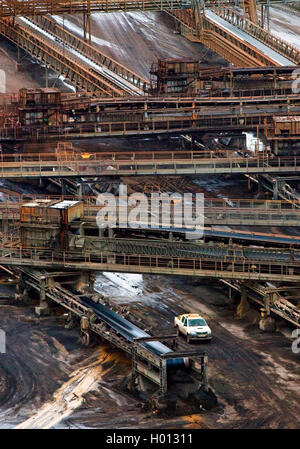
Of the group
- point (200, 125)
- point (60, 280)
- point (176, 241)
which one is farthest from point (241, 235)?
point (200, 125)

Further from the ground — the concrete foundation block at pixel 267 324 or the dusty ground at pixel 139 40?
the dusty ground at pixel 139 40

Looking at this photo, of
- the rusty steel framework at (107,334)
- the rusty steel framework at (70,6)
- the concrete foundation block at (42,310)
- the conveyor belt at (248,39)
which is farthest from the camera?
the conveyor belt at (248,39)

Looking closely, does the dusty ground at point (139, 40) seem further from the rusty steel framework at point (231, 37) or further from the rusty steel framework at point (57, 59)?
the rusty steel framework at point (57, 59)

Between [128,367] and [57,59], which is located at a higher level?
[57,59]

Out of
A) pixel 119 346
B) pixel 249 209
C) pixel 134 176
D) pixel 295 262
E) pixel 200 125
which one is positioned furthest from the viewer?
pixel 200 125

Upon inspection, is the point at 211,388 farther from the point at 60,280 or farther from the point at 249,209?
the point at 249,209

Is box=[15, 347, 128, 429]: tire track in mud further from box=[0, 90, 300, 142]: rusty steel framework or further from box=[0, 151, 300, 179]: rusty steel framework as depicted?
box=[0, 90, 300, 142]: rusty steel framework

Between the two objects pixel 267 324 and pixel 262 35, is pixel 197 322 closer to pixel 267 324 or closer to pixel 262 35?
pixel 267 324

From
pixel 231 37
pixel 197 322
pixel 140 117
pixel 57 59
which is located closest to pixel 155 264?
pixel 197 322

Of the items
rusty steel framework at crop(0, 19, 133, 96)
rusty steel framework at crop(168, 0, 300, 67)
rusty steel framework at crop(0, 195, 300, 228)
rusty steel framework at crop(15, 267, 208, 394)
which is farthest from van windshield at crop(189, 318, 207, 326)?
rusty steel framework at crop(168, 0, 300, 67)

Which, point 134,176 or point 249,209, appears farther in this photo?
point 134,176

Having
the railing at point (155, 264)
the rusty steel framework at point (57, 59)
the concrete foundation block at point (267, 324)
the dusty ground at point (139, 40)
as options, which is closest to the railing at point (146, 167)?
the railing at point (155, 264)
